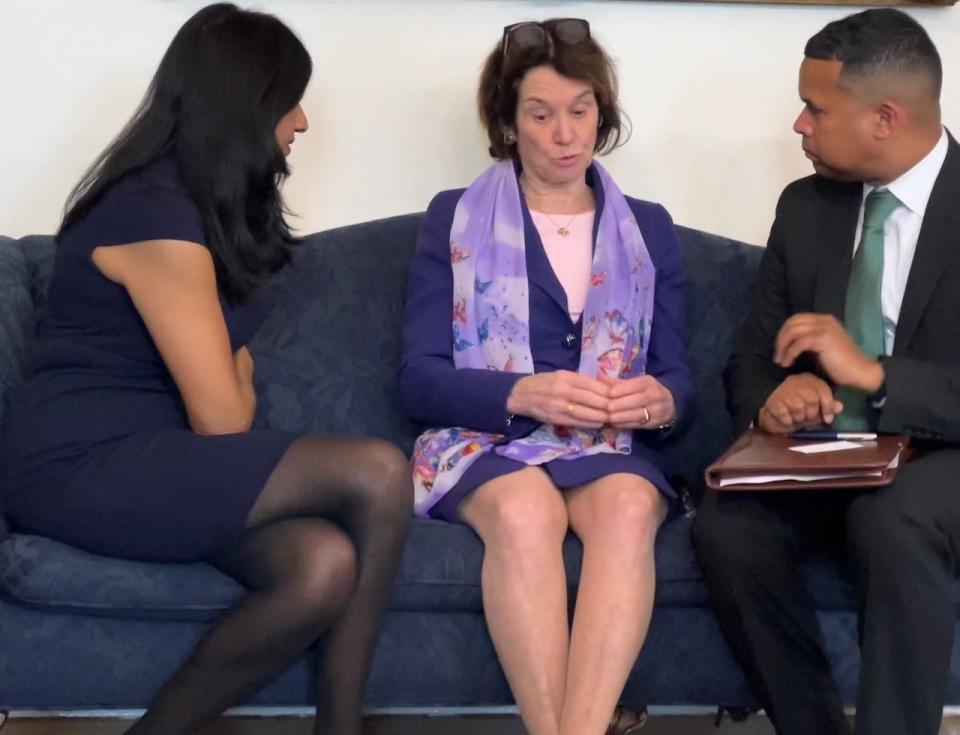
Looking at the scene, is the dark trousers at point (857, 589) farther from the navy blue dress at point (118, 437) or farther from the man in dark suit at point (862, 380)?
the navy blue dress at point (118, 437)

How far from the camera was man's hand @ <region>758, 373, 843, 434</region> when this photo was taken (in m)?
2.02

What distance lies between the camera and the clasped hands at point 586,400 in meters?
2.08

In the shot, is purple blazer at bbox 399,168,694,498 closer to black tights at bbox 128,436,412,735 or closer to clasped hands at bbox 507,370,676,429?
clasped hands at bbox 507,370,676,429

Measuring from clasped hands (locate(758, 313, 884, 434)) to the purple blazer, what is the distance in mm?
241

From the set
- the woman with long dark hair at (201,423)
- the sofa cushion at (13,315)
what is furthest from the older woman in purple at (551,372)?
the sofa cushion at (13,315)

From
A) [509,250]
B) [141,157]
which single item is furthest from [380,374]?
[141,157]

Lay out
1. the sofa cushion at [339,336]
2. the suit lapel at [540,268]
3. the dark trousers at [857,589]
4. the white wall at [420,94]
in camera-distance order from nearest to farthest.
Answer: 1. the dark trousers at [857,589]
2. the suit lapel at [540,268]
3. the sofa cushion at [339,336]
4. the white wall at [420,94]

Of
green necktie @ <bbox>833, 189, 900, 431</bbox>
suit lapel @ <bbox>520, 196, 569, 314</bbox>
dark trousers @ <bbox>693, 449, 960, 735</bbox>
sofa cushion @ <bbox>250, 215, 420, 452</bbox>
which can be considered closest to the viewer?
dark trousers @ <bbox>693, 449, 960, 735</bbox>

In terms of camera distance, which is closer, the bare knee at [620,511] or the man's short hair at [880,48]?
the bare knee at [620,511]

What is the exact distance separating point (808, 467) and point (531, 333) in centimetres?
63

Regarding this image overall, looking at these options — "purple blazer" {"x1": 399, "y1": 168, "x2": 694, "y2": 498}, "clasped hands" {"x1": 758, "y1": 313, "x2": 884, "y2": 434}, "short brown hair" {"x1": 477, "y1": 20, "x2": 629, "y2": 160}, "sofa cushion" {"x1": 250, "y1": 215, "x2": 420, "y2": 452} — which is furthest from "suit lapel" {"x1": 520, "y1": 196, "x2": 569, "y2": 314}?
"clasped hands" {"x1": 758, "y1": 313, "x2": 884, "y2": 434}

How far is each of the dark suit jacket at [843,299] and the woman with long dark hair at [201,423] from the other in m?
0.73

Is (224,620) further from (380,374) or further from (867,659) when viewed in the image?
(867,659)

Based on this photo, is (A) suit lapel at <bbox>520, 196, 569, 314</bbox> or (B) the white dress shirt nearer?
(B) the white dress shirt
